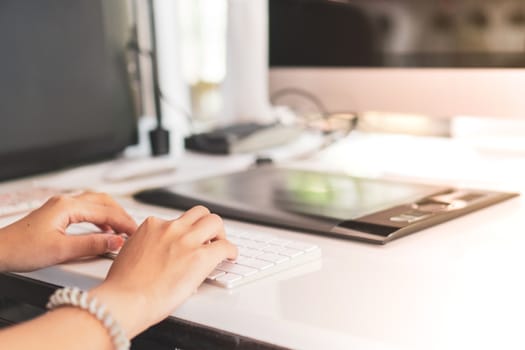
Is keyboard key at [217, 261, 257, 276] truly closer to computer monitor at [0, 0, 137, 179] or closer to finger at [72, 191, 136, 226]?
finger at [72, 191, 136, 226]

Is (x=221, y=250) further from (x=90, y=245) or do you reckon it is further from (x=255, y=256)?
(x=90, y=245)

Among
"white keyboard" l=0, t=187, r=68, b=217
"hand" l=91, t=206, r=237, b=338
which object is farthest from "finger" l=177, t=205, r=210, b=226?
"white keyboard" l=0, t=187, r=68, b=217

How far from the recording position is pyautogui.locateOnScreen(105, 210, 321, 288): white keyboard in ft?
2.14

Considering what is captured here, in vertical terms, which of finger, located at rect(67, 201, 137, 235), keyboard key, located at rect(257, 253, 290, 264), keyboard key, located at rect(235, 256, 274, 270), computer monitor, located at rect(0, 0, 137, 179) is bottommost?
keyboard key, located at rect(235, 256, 274, 270)

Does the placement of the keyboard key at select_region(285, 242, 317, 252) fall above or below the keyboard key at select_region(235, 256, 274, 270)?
above

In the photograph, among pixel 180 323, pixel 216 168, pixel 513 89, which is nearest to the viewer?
pixel 180 323

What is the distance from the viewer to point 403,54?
4.12 feet

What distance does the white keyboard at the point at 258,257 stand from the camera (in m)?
0.65

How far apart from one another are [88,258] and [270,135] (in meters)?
0.74

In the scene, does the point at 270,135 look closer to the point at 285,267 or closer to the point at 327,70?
the point at 327,70

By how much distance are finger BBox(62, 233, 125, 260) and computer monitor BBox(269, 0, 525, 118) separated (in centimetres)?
66

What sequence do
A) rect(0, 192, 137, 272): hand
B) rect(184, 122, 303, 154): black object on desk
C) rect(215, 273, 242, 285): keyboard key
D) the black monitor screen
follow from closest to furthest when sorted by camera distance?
rect(215, 273, 242, 285): keyboard key, rect(0, 192, 137, 272): hand, the black monitor screen, rect(184, 122, 303, 154): black object on desk

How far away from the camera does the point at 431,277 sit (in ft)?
2.15

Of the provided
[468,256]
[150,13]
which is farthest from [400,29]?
[468,256]
